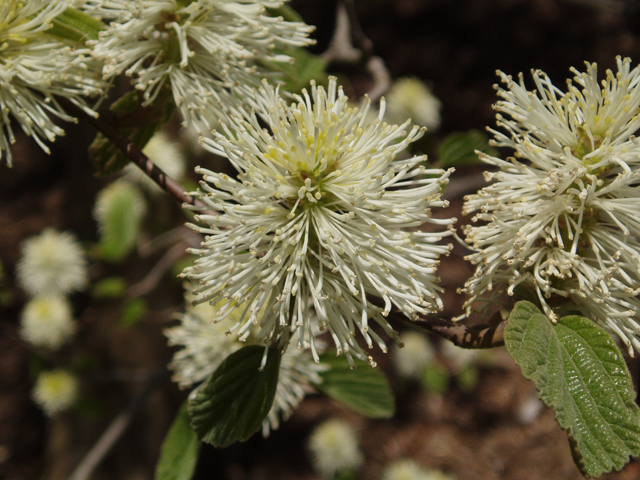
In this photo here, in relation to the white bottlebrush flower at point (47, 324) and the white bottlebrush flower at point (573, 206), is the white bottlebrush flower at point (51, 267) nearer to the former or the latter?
the white bottlebrush flower at point (47, 324)

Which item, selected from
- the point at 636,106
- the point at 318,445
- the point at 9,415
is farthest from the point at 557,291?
the point at 9,415

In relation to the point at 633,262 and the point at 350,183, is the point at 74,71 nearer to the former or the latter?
Answer: the point at 350,183

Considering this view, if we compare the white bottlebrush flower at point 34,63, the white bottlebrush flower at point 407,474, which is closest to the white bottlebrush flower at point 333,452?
the white bottlebrush flower at point 407,474

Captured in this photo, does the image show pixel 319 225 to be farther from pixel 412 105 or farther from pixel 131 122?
pixel 412 105

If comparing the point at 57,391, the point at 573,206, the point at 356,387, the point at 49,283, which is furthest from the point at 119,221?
the point at 573,206

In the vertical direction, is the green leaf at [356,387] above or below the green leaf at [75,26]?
below
